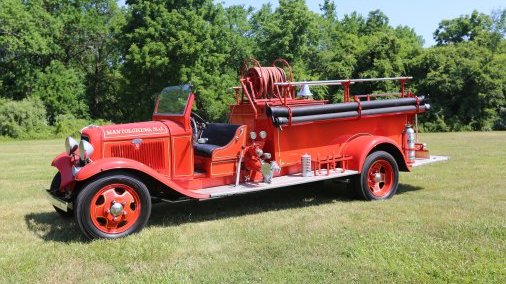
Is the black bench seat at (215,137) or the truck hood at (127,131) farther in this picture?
the black bench seat at (215,137)

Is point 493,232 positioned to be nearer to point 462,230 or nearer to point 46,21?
point 462,230

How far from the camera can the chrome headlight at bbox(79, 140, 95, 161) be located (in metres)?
5.83

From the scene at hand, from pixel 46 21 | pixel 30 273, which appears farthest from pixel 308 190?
pixel 46 21

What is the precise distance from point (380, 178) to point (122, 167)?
397 cm

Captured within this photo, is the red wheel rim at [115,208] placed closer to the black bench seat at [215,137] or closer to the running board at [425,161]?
the black bench seat at [215,137]

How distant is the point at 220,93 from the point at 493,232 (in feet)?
92.2

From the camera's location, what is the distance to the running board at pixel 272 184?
6391 millimetres

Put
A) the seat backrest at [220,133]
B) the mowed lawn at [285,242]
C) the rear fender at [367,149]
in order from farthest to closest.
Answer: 1. the rear fender at [367,149]
2. the seat backrest at [220,133]
3. the mowed lawn at [285,242]

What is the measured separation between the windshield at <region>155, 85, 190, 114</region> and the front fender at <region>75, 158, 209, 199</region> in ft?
3.58

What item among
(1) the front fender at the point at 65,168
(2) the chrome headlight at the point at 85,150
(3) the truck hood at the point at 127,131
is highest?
(3) the truck hood at the point at 127,131

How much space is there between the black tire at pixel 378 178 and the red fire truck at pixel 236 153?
2cm

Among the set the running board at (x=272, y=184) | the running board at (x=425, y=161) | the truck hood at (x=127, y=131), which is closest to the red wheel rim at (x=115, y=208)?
the truck hood at (x=127, y=131)

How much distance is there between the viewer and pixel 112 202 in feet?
18.7

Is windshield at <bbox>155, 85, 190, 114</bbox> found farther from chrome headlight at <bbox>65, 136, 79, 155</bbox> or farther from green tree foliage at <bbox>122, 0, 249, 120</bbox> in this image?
green tree foliage at <bbox>122, 0, 249, 120</bbox>
